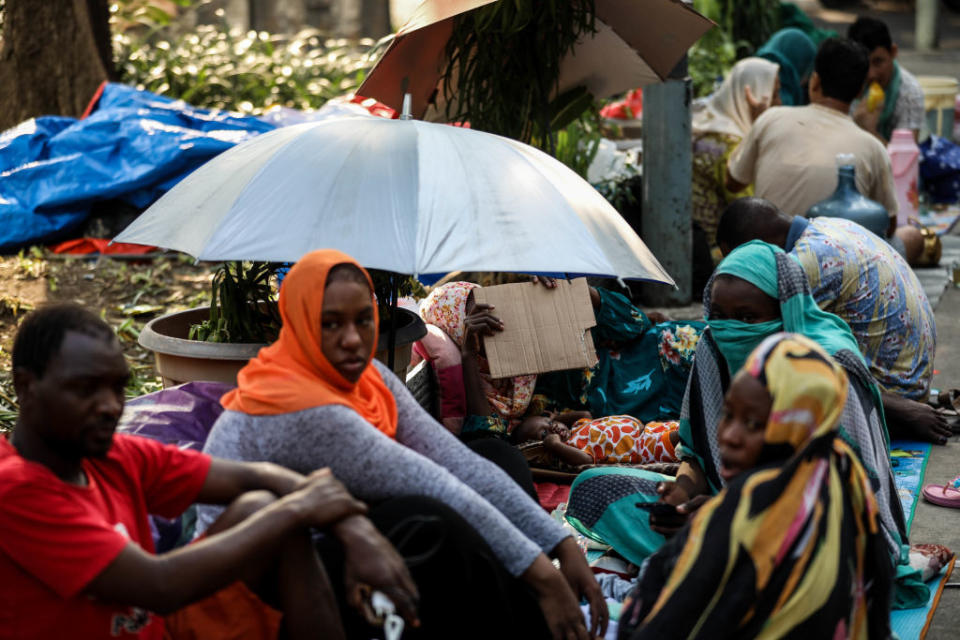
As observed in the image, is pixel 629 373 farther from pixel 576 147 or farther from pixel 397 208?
pixel 576 147

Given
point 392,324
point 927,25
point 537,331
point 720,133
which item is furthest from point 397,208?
point 927,25

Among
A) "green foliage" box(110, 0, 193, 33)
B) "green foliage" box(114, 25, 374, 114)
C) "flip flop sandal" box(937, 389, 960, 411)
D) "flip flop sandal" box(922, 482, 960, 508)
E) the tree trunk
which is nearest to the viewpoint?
"flip flop sandal" box(922, 482, 960, 508)

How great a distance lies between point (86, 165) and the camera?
7.22 m

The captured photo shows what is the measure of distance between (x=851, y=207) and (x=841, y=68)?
937 mm

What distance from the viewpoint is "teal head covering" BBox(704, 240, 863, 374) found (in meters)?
3.43

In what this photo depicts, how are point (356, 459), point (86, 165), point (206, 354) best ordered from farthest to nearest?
point (86, 165)
point (206, 354)
point (356, 459)

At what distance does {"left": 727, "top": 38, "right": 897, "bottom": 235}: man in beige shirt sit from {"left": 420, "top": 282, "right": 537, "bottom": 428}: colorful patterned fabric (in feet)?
8.14

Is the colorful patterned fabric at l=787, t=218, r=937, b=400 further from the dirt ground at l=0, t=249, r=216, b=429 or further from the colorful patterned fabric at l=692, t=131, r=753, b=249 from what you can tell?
the dirt ground at l=0, t=249, r=216, b=429

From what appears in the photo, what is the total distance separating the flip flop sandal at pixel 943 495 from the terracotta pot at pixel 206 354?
78.3 inches

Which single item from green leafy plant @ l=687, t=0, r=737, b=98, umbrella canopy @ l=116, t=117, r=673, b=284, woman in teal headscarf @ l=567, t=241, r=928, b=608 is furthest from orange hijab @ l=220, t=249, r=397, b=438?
green leafy plant @ l=687, t=0, r=737, b=98

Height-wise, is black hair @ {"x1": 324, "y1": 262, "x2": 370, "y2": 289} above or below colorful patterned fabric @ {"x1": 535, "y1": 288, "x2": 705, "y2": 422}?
above

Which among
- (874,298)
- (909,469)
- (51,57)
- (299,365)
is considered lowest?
(909,469)

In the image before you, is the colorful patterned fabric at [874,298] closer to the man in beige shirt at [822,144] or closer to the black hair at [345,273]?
the man in beige shirt at [822,144]

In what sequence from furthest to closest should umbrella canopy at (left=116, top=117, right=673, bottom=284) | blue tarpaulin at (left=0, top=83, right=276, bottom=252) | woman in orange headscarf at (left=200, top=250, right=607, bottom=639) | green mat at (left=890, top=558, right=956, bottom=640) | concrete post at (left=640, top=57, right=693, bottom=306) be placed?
blue tarpaulin at (left=0, top=83, right=276, bottom=252) → concrete post at (left=640, top=57, right=693, bottom=306) → green mat at (left=890, top=558, right=956, bottom=640) → umbrella canopy at (left=116, top=117, right=673, bottom=284) → woman in orange headscarf at (left=200, top=250, right=607, bottom=639)
